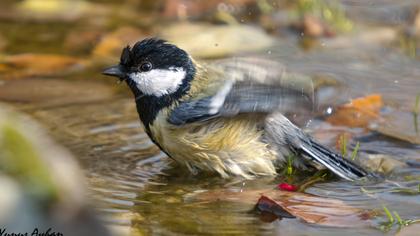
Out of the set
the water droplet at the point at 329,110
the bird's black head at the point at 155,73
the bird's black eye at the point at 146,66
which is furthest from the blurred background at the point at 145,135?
the bird's black eye at the point at 146,66

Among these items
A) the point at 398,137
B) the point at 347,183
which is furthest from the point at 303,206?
the point at 398,137

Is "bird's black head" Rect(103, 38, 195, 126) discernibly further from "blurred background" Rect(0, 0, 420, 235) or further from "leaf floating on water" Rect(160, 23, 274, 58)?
"leaf floating on water" Rect(160, 23, 274, 58)

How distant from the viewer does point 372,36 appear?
744 centimetres

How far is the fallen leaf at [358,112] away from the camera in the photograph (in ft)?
18.9

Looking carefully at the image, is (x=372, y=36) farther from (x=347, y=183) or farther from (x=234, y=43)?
(x=347, y=183)

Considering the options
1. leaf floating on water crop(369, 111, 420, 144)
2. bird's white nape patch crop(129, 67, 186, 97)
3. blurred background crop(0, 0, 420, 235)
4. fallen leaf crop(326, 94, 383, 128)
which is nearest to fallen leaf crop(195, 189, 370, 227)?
blurred background crop(0, 0, 420, 235)

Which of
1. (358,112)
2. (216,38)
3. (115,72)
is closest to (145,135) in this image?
(115,72)

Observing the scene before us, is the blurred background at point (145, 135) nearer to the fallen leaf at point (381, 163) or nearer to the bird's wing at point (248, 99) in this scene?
the fallen leaf at point (381, 163)

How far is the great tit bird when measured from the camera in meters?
4.92

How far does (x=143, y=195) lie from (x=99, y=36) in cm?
298

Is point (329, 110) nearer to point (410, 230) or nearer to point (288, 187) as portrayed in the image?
point (288, 187)

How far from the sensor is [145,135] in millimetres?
5648

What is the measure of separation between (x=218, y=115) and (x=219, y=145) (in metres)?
0.18

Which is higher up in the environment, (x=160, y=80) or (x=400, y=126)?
(x=160, y=80)
